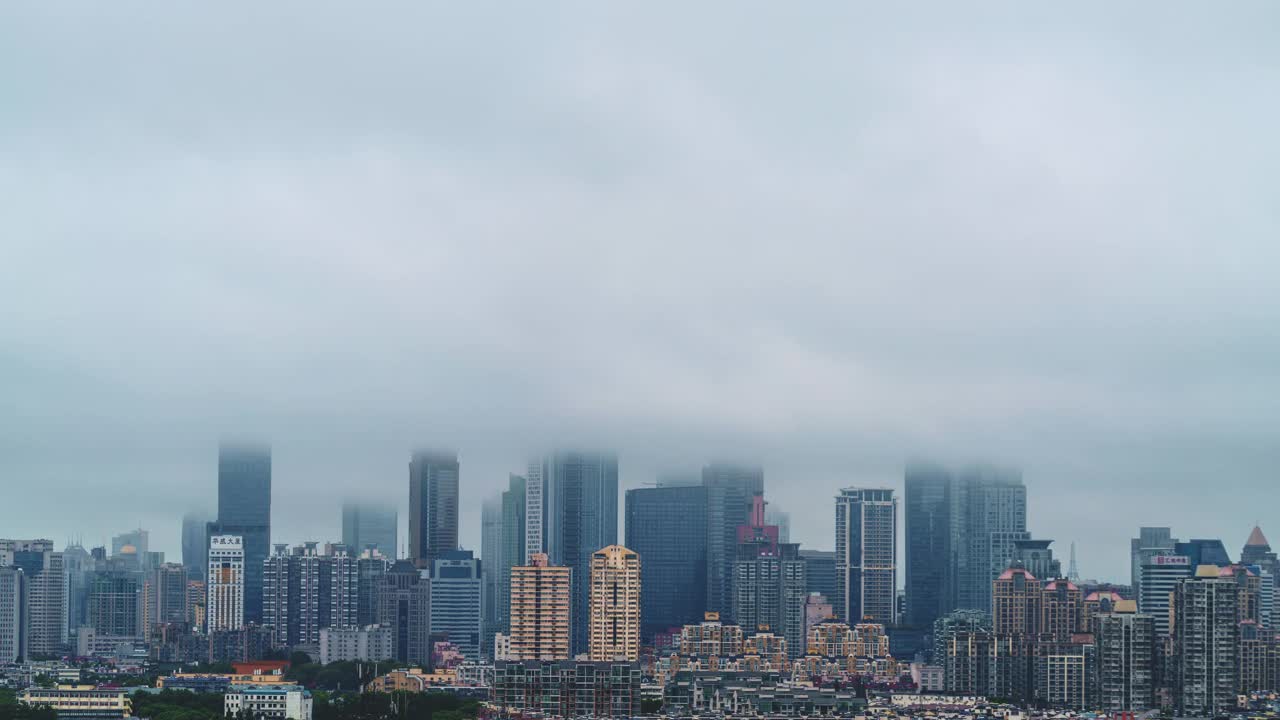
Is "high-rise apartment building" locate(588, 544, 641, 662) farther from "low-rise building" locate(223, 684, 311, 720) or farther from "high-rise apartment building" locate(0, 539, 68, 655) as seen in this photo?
"high-rise apartment building" locate(0, 539, 68, 655)

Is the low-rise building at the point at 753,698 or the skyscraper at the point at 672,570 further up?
the skyscraper at the point at 672,570

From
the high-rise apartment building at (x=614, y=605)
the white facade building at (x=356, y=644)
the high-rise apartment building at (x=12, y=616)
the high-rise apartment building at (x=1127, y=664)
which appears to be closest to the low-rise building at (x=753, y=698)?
the high-rise apartment building at (x=614, y=605)

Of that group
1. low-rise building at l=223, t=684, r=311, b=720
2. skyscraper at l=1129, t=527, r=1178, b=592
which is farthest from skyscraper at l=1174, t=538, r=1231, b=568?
low-rise building at l=223, t=684, r=311, b=720

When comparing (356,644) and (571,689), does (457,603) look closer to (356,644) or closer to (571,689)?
(356,644)

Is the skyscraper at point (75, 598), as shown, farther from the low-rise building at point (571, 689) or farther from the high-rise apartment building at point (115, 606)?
the low-rise building at point (571, 689)

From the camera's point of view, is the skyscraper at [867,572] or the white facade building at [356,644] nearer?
the white facade building at [356,644]

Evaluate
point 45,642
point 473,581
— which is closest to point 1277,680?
point 473,581

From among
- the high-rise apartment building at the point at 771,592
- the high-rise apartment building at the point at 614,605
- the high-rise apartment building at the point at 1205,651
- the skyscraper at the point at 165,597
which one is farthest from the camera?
the skyscraper at the point at 165,597
